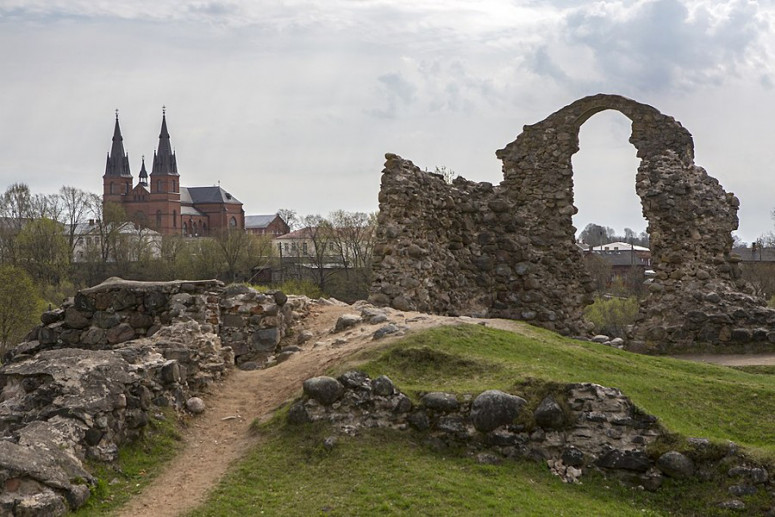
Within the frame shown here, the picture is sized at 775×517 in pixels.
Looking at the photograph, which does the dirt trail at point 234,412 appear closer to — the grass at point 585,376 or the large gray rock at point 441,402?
the grass at point 585,376

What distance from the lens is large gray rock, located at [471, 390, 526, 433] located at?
8.48 meters

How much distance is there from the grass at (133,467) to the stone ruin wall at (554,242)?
642 cm

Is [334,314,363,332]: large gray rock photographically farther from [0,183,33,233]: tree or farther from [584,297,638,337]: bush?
[0,183,33,233]: tree

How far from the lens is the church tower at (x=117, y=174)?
132125 mm

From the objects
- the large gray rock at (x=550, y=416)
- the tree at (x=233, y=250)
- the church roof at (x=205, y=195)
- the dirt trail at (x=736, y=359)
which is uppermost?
the church roof at (x=205, y=195)

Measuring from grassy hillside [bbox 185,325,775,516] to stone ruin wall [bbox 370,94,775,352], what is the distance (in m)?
5.23

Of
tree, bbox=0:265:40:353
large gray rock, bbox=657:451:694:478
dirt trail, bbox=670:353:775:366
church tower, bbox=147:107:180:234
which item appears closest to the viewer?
large gray rock, bbox=657:451:694:478

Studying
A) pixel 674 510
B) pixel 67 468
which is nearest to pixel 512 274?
pixel 674 510

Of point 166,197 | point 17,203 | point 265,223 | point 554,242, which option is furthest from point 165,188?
point 554,242

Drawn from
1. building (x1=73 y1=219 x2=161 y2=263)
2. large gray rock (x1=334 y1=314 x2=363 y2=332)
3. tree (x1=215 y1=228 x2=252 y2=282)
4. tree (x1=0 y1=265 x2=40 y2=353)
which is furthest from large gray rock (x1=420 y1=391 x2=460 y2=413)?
building (x1=73 y1=219 x2=161 y2=263)

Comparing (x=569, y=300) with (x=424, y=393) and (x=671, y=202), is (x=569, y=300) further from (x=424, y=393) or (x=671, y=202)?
(x=424, y=393)

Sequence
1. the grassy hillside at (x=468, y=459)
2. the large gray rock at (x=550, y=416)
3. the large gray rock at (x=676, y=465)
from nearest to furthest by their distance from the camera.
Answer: the grassy hillside at (x=468, y=459) < the large gray rock at (x=676, y=465) < the large gray rock at (x=550, y=416)

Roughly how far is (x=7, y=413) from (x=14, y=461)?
5.13ft

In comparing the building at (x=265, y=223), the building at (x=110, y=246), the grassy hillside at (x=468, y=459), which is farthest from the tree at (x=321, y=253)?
the building at (x=265, y=223)
